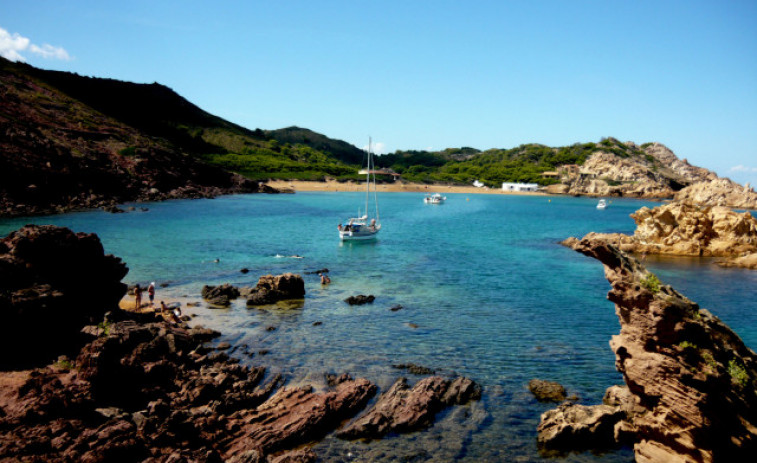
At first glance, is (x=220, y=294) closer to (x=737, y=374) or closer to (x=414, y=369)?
(x=414, y=369)

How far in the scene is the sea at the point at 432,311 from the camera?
55.9 ft

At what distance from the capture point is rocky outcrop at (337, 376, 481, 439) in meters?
15.9

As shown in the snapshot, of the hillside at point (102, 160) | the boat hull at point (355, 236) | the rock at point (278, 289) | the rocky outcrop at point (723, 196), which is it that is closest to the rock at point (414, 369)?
the rock at point (278, 289)

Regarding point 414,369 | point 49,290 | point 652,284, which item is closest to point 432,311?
point 414,369

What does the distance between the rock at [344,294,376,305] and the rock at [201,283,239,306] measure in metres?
8.14

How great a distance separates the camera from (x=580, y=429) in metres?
15.4

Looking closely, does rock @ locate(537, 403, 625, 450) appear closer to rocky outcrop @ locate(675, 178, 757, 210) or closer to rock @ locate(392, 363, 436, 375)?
rock @ locate(392, 363, 436, 375)

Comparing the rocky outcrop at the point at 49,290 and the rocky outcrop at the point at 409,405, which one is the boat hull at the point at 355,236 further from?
the rocky outcrop at the point at 409,405

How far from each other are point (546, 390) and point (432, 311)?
40.5 ft

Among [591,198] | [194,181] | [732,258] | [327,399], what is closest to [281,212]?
[194,181]

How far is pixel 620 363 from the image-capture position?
47.7 feet

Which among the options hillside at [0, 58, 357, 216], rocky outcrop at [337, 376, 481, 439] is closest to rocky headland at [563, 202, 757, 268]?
rocky outcrop at [337, 376, 481, 439]

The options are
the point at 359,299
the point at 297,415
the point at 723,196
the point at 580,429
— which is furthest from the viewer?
the point at 723,196

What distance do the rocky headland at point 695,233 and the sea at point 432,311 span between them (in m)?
4.37
